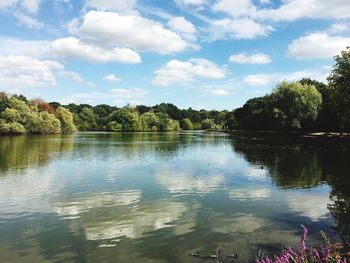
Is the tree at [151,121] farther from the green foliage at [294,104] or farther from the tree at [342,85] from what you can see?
the tree at [342,85]

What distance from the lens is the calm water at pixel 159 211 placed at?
12336 millimetres

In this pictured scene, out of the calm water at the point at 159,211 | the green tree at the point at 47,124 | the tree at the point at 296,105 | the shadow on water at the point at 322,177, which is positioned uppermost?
the tree at the point at 296,105

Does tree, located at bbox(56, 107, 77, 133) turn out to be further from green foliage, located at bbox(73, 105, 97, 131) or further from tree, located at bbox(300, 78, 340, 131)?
tree, located at bbox(300, 78, 340, 131)

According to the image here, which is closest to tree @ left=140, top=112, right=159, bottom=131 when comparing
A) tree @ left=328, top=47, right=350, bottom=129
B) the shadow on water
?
tree @ left=328, top=47, right=350, bottom=129

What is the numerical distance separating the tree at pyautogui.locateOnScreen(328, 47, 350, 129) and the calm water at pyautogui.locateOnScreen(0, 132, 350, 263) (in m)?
26.9

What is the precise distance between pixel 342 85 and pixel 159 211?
48.3 meters

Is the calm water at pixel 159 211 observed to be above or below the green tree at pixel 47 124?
below

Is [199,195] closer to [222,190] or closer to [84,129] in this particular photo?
[222,190]

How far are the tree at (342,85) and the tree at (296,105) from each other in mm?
36605

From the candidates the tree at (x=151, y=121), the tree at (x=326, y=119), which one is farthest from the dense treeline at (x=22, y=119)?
the tree at (x=326, y=119)

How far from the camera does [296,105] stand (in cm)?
9750

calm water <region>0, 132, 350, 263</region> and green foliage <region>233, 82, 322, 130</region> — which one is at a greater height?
green foliage <region>233, 82, 322, 130</region>

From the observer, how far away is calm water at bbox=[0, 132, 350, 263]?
486 inches

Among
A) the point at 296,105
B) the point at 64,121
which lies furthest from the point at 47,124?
the point at 296,105
